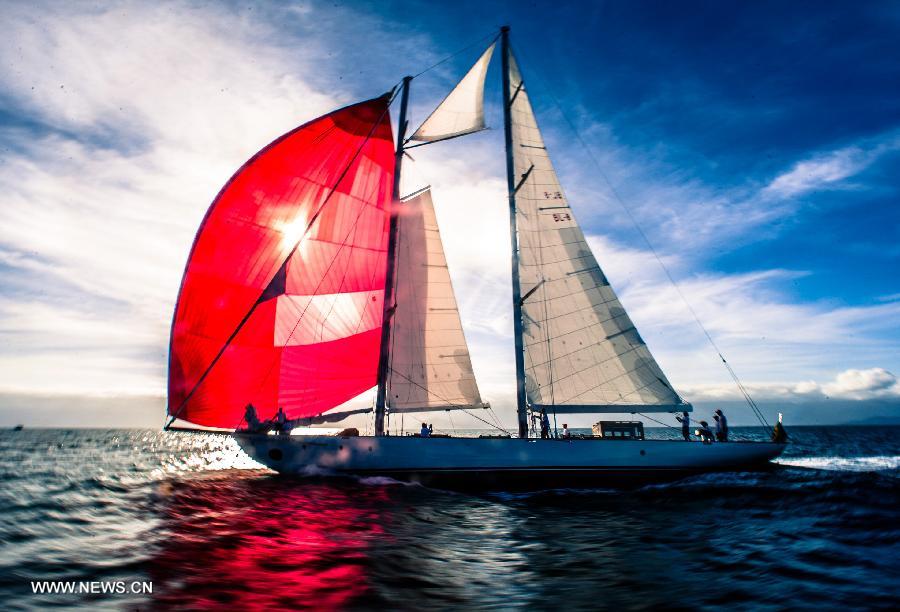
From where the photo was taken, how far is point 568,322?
66.4 ft

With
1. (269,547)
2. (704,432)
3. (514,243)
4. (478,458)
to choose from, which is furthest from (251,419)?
(704,432)

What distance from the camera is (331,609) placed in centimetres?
699

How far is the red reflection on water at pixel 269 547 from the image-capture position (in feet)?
24.3

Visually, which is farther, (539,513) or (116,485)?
(116,485)

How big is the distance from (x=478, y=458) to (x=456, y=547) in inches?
294

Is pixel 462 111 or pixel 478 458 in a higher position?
pixel 462 111

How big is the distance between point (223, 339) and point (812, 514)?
1911cm

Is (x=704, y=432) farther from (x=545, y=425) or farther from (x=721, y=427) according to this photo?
(x=545, y=425)

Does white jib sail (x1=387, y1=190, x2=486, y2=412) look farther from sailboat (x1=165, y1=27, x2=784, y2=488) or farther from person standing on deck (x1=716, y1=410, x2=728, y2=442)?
person standing on deck (x1=716, y1=410, x2=728, y2=442)

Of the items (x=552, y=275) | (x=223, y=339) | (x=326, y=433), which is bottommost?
(x=326, y=433)

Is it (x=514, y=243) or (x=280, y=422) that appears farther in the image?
(x=514, y=243)

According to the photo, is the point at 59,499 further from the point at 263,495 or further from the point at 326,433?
the point at 326,433

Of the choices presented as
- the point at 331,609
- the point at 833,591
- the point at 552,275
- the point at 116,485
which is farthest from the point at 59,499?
the point at 833,591

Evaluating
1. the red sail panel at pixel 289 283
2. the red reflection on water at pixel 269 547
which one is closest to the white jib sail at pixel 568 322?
→ the red sail panel at pixel 289 283
